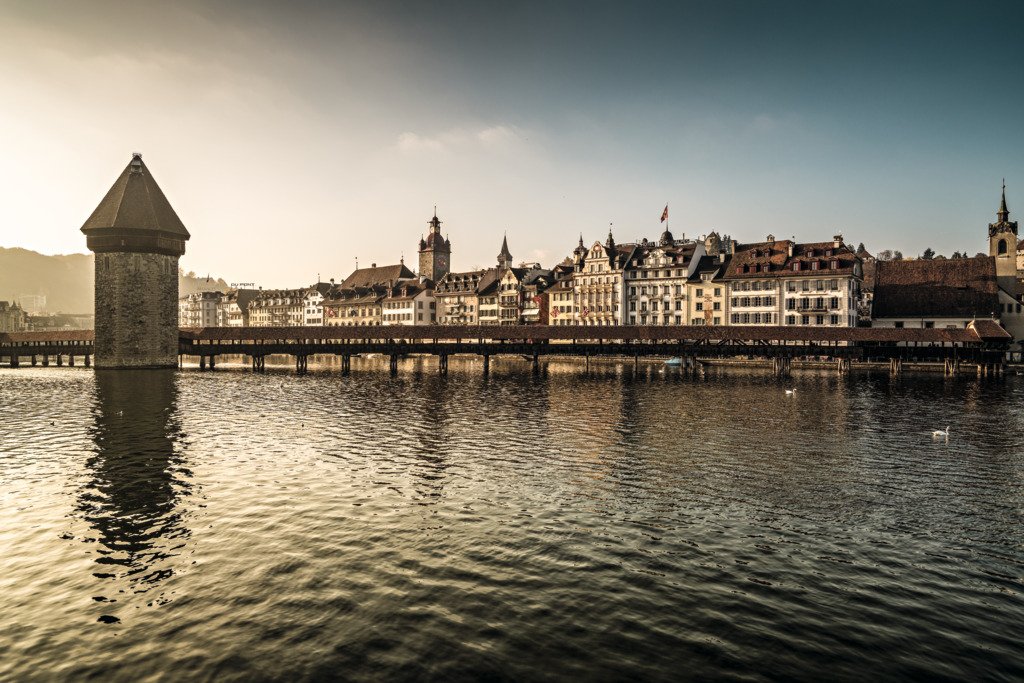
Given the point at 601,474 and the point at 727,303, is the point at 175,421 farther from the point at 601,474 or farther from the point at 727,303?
the point at 727,303

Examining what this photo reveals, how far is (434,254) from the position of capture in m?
145

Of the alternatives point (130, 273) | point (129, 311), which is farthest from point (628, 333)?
point (130, 273)

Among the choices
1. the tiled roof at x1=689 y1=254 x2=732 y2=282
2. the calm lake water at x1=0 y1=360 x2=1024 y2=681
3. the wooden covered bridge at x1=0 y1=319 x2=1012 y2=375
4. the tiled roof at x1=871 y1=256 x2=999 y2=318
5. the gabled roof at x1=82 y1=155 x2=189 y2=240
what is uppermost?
the gabled roof at x1=82 y1=155 x2=189 y2=240

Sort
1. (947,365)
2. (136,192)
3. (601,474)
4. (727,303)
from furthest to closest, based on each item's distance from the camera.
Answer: (727,303) → (136,192) → (947,365) → (601,474)

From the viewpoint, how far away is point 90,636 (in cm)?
1076

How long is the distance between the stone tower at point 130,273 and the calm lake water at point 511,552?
151 feet

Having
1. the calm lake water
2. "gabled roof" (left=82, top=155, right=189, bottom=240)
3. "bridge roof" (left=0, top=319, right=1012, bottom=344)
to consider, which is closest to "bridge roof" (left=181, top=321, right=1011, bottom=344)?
"bridge roof" (left=0, top=319, right=1012, bottom=344)

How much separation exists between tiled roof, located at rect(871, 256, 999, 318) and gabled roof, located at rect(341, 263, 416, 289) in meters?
90.7

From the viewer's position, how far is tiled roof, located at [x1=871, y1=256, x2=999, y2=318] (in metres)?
79.2

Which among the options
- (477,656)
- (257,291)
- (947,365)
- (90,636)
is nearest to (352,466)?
(90,636)

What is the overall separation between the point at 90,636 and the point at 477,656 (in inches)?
263

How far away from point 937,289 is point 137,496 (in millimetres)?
92798

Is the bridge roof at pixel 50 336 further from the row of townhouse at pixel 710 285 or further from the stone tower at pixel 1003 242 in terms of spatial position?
the stone tower at pixel 1003 242

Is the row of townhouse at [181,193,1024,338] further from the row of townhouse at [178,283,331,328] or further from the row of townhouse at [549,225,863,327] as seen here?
the row of townhouse at [178,283,331,328]
